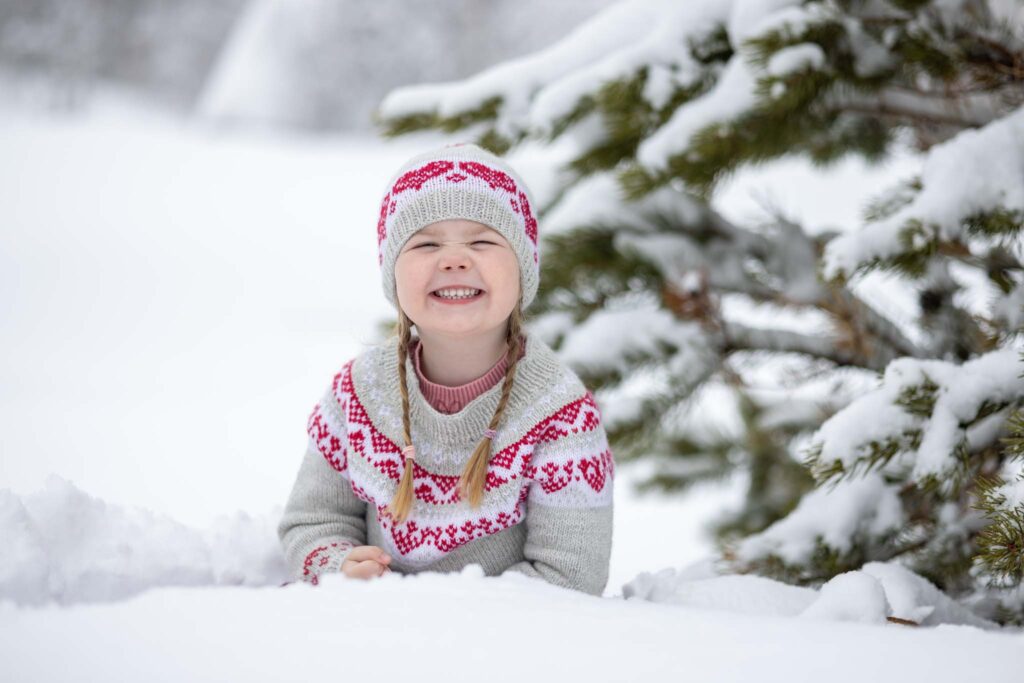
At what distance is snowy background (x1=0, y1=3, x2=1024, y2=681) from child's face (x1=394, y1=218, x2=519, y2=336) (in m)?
0.26

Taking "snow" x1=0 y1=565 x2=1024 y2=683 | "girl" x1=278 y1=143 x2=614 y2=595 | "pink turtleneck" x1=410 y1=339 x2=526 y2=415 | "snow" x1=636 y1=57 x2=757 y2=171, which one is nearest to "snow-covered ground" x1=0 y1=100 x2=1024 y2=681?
"snow" x1=0 y1=565 x2=1024 y2=683

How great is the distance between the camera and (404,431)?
103 cm

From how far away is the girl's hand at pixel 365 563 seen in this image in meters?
0.97

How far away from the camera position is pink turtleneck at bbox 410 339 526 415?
3.44ft

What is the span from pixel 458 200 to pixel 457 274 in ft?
0.27

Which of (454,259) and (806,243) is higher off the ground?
(806,243)

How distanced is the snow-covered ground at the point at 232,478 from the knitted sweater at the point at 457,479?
84mm

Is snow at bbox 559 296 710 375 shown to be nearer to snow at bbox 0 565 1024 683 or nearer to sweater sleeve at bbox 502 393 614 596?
sweater sleeve at bbox 502 393 614 596

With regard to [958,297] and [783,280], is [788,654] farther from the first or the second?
[958,297]

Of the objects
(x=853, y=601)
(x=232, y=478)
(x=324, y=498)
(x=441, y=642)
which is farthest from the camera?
(x=232, y=478)

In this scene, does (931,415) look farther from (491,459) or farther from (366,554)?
(366,554)

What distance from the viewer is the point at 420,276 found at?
979 millimetres

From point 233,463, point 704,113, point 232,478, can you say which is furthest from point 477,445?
point 233,463

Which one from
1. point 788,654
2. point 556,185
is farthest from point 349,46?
point 788,654
